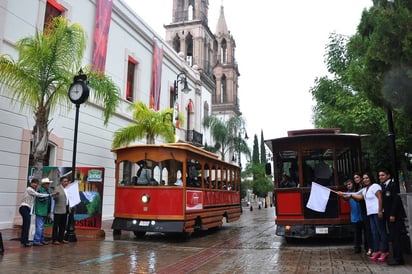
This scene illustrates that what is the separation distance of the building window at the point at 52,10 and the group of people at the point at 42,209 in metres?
7.72

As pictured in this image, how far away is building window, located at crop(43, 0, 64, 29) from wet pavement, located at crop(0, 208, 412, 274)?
8339 mm

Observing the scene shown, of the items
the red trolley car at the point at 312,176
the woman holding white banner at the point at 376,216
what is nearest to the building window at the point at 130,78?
the red trolley car at the point at 312,176

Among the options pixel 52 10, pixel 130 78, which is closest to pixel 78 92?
pixel 52 10

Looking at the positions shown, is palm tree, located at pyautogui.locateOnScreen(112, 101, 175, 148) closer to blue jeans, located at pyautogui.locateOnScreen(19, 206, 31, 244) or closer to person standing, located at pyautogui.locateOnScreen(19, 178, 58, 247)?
person standing, located at pyautogui.locateOnScreen(19, 178, 58, 247)

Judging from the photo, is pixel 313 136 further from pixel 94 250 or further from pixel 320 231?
pixel 94 250

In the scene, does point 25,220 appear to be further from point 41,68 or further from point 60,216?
point 41,68

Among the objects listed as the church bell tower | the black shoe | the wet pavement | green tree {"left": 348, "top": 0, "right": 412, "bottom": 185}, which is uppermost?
the church bell tower

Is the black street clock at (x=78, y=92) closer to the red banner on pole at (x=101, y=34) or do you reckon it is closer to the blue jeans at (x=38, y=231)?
the blue jeans at (x=38, y=231)

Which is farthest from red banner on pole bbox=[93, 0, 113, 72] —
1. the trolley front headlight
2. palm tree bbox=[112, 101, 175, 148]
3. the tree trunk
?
the trolley front headlight

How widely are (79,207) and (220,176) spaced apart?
5367 millimetres

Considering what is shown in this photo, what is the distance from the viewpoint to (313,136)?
1075 cm

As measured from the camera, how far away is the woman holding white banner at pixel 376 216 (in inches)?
312

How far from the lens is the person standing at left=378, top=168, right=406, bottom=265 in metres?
7.52

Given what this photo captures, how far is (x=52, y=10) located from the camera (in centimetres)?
1608
